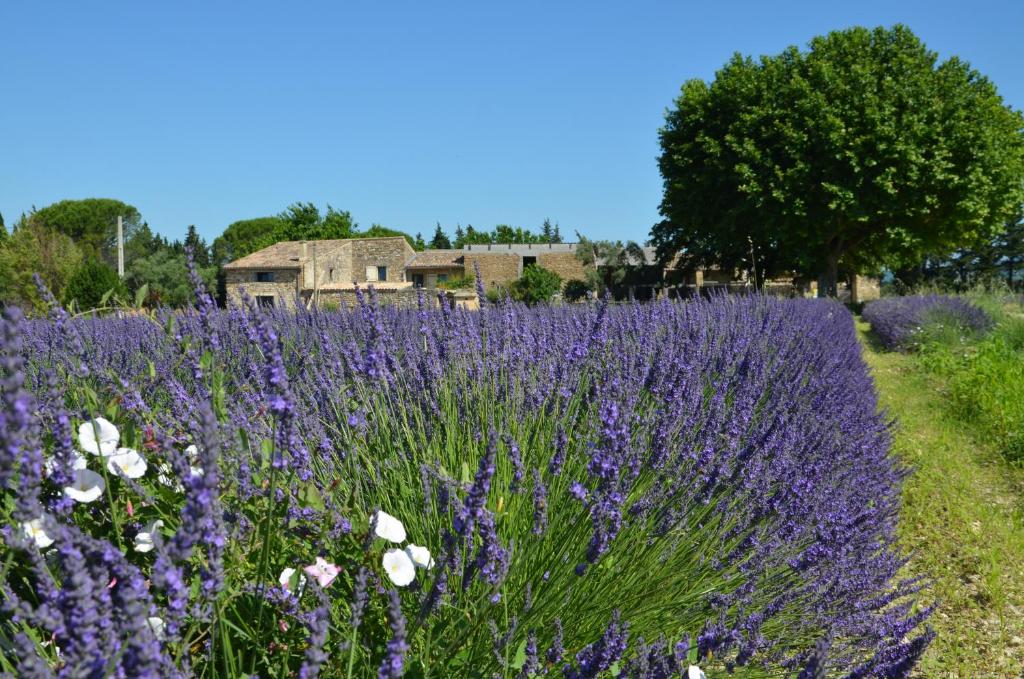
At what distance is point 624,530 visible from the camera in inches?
80.6

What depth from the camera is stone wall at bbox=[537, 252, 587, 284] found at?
4588 centimetres

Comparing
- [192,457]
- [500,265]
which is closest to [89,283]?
[500,265]

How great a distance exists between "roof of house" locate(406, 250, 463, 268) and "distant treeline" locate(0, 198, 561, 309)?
12306 mm

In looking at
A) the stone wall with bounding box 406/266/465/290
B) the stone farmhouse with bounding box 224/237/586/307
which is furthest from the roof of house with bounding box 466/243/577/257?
the stone wall with bounding box 406/266/465/290

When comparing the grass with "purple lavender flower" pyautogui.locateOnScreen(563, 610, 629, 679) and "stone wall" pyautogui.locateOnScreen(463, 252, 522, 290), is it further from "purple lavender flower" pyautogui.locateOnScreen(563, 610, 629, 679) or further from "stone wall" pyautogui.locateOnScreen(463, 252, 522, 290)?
"stone wall" pyautogui.locateOnScreen(463, 252, 522, 290)

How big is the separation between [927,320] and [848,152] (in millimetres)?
9620

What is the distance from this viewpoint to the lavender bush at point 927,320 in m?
12.7

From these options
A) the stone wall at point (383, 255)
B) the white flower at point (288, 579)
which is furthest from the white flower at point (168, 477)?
the stone wall at point (383, 255)

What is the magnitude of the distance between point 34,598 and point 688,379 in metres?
2.21

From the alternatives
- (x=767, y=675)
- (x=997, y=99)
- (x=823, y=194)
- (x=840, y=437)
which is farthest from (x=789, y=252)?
(x=767, y=675)

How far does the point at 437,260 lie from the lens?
47.6m

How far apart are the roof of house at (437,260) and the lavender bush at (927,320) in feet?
110

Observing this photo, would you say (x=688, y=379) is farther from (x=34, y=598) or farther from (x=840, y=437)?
(x=34, y=598)

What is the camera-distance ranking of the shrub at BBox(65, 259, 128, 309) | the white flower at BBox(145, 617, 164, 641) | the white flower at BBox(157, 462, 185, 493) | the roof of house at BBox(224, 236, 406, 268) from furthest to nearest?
the roof of house at BBox(224, 236, 406, 268), the shrub at BBox(65, 259, 128, 309), the white flower at BBox(157, 462, 185, 493), the white flower at BBox(145, 617, 164, 641)
